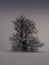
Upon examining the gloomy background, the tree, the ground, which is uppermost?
the gloomy background

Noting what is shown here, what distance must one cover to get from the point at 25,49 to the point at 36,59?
0.22 meters

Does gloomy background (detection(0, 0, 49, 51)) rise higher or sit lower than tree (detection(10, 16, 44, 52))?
higher

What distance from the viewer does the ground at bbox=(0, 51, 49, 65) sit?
2.26 meters

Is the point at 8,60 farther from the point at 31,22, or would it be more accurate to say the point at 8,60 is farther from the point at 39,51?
the point at 31,22

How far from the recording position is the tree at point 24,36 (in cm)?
229

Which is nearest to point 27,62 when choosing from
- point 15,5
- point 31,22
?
point 31,22

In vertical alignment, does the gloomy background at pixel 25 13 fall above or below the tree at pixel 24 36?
above

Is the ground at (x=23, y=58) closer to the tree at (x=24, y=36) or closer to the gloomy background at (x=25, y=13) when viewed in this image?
the tree at (x=24, y=36)

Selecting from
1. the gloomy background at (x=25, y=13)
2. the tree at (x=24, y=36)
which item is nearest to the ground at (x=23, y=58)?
the tree at (x=24, y=36)

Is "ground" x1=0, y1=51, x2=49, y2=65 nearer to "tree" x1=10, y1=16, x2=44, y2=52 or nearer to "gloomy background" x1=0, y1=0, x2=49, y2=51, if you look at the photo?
"tree" x1=10, y1=16, x2=44, y2=52

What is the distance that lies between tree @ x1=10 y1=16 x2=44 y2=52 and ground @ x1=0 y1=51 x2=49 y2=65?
0.29 ft

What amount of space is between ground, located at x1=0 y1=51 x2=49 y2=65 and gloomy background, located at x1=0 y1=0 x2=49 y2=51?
21 cm

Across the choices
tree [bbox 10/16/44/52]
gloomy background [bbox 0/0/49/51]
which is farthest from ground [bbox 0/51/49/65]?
gloomy background [bbox 0/0/49/51]

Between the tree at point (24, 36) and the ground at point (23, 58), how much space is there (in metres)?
0.09
